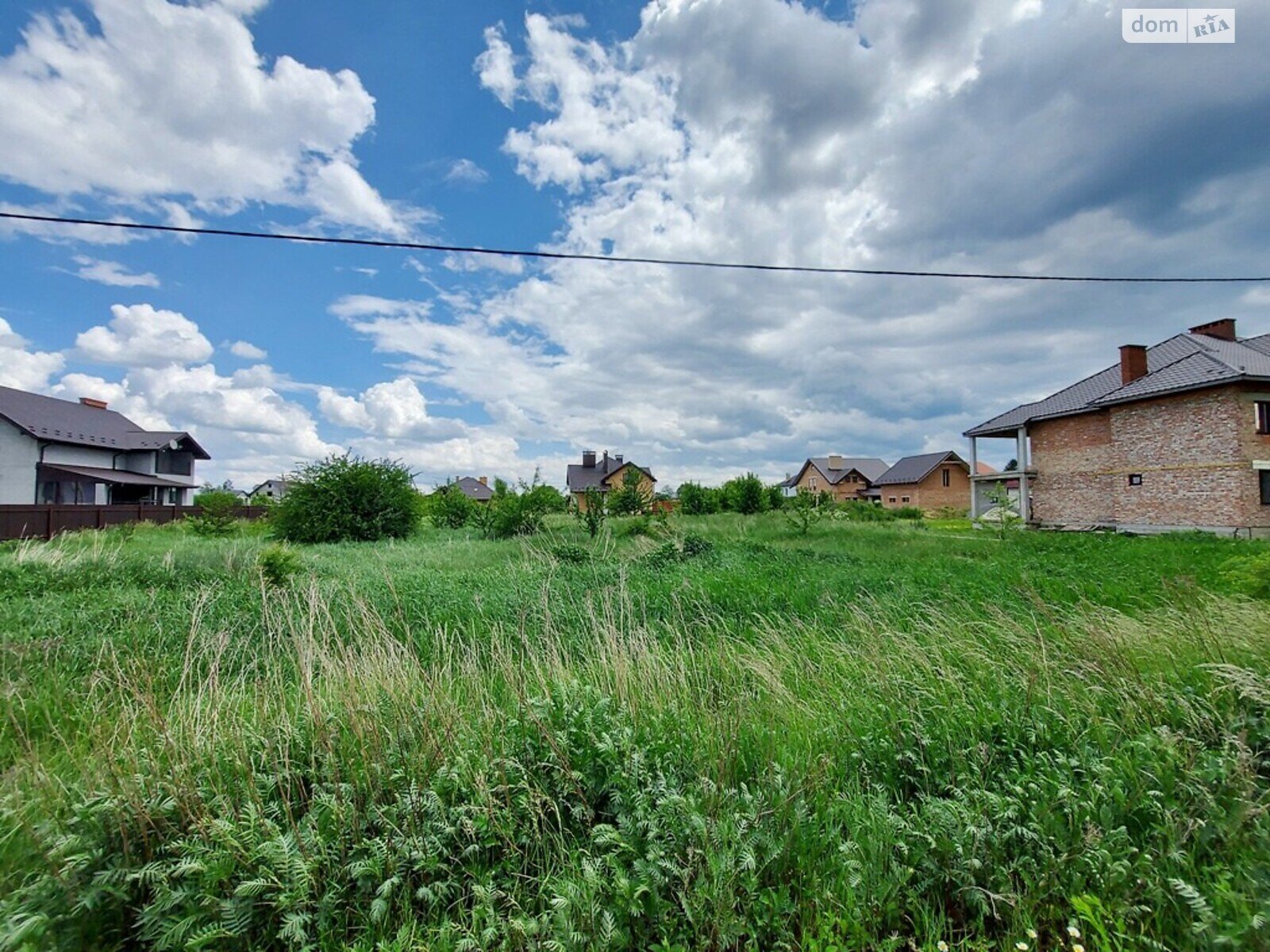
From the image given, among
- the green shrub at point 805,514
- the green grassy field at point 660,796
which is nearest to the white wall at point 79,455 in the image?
the green grassy field at point 660,796

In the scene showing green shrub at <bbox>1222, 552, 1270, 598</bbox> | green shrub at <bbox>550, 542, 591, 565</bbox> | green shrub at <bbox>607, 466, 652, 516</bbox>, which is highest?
green shrub at <bbox>607, 466, 652, 516</bbox>

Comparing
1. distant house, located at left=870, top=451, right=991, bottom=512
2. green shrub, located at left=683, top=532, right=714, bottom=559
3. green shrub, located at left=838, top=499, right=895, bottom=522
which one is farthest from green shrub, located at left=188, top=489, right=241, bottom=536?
distant house, located at left=870, top=451, right=991, bottom=512

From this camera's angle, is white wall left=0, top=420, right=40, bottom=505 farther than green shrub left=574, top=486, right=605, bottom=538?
Yes

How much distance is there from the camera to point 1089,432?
67.9ft

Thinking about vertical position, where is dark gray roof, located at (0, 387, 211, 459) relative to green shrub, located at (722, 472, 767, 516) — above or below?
above

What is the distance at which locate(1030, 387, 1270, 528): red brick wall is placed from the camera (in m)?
15.6

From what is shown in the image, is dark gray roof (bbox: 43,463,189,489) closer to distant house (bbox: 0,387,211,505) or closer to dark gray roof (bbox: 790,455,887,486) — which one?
distant house (bbox: 0,387,211,505)

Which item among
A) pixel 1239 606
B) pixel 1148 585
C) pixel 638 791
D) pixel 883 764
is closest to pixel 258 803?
pixel 638 791

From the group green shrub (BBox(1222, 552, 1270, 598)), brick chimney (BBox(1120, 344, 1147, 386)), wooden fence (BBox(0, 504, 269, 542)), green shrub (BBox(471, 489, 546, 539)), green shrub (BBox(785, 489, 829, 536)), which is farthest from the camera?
brick chimney (BBox(1120, 344, 1147, 386))

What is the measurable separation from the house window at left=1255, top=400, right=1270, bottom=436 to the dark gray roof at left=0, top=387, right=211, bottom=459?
1759 inches

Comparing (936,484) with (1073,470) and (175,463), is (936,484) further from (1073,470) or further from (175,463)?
(175,463)

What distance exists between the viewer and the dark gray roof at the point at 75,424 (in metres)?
23.7

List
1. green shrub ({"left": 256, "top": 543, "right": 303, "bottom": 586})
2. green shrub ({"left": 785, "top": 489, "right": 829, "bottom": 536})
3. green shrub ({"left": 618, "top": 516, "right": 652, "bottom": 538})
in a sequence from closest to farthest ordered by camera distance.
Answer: green shrub ({"left": 256, "top": 543, "right": 303, "bottom": 586}), green shrub ({"left": 618, "top": 516, "right": 652, "bottom": 538}), green shrub ({"left": 785, "top": 489, "right": 829, "bottom": 536})

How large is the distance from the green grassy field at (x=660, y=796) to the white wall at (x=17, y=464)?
90.8ft
